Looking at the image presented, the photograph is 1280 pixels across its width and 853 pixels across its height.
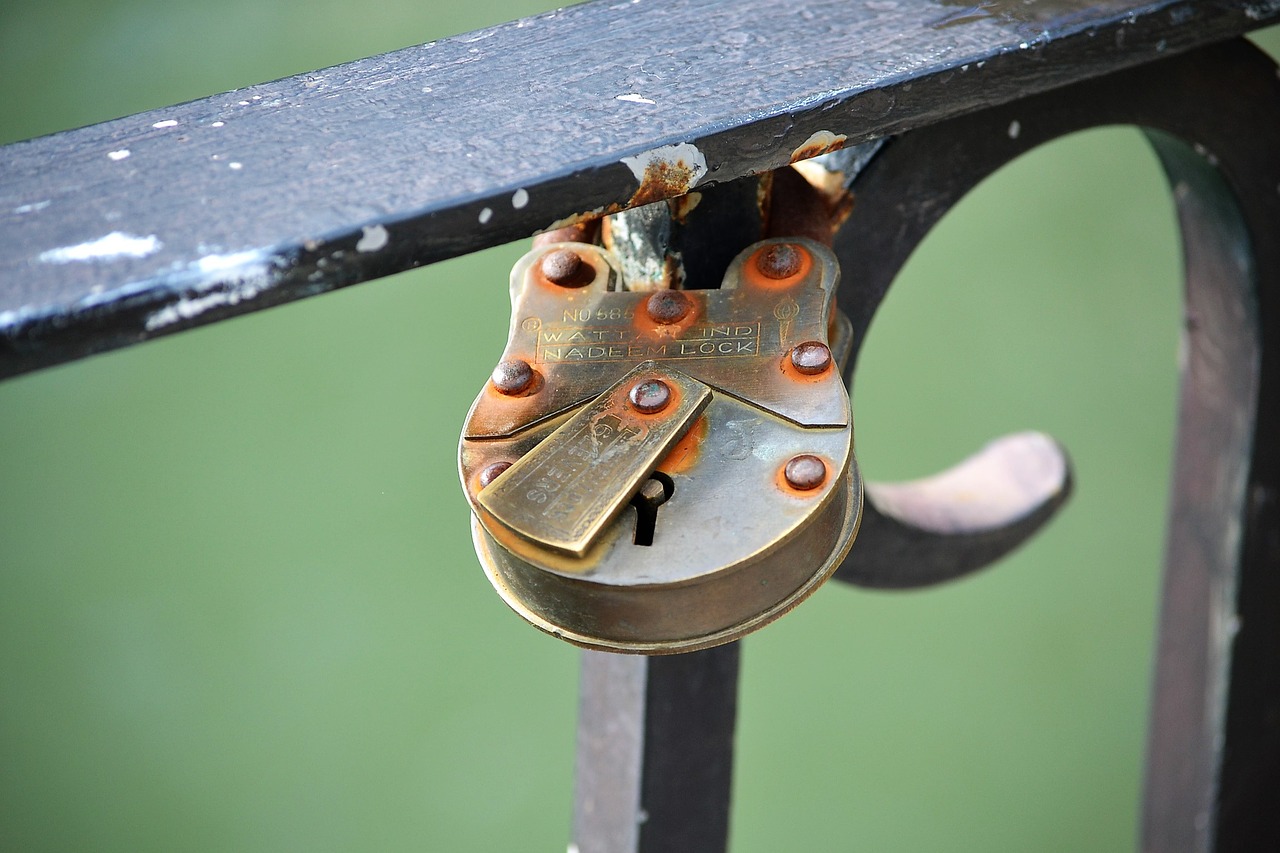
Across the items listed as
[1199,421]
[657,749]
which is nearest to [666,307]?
[657,749]

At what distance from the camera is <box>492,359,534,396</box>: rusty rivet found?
45 centimetres

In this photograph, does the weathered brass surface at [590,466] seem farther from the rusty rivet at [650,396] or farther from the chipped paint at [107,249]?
the chipped paint at [107,249]

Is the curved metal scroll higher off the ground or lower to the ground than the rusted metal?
lower

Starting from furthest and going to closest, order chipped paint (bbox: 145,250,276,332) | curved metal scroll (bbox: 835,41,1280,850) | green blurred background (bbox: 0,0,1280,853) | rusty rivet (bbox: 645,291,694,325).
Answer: green blurred background (bbox: 0,0,1280,853) < curved metal scroll (bbox: 835,41,1280,850) < rusty rivet (bbox: 645,291,694,325) < chipped paint (bbox: 145,250,276,332)

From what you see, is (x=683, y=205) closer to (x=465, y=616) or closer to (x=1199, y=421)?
(x=1199, y=421)

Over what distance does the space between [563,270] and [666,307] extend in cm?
4

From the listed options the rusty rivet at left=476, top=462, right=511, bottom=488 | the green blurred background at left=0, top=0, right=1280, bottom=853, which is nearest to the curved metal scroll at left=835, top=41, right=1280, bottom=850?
the rusty rivet at left=476, top=462, right=511, bottom=488

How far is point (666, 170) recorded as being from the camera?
42 centimetres

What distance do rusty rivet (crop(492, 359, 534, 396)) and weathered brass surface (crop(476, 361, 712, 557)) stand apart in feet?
0.07

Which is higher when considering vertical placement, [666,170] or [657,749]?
[666,170]

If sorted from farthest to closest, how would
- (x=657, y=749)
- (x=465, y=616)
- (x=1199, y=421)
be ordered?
(x=465, y=616) → (x=1199, y=421) → (x=657, y=749)

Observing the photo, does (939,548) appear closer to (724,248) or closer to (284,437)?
(724,248)

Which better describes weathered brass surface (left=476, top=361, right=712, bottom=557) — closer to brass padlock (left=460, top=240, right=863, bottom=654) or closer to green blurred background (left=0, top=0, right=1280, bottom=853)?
brass padlock (left=460, top=240, right=863, bottom=654)

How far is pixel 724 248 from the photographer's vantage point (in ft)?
1.68
